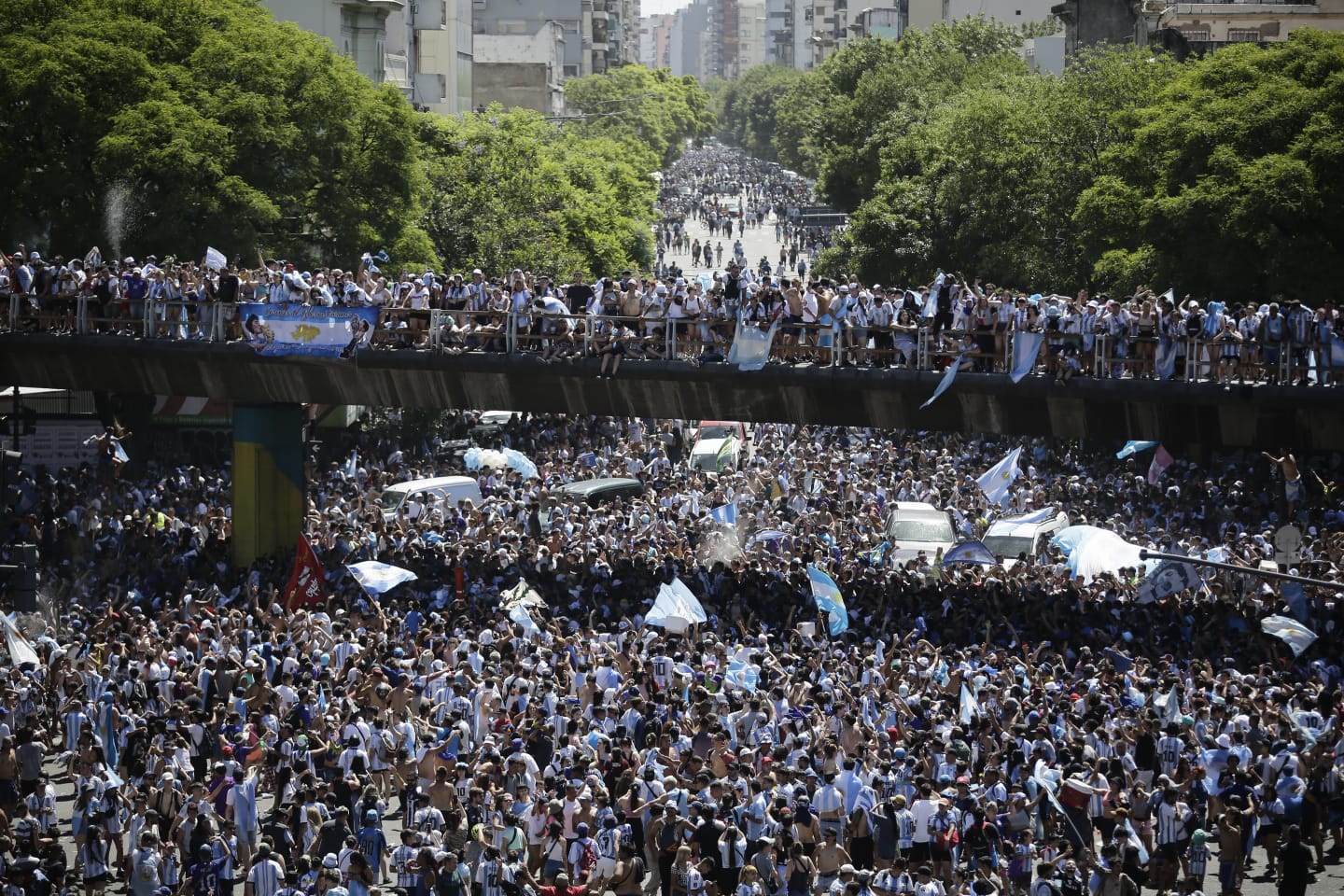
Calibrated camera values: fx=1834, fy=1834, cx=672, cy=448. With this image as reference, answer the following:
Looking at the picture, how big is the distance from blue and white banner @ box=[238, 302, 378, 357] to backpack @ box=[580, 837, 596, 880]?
15782 mm

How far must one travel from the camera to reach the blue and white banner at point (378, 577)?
26.2 meters

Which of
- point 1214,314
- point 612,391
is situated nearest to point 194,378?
point 612,391

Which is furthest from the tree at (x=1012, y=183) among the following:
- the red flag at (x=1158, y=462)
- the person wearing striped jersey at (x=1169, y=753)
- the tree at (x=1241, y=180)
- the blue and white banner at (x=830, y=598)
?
the person wearing striped jersey at (x=1169, y=753)

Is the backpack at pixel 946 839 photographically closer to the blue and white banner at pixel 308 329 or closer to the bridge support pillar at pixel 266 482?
the blue and white banner at pixel 308 329

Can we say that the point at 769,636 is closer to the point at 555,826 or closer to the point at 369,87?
the point at 555,826

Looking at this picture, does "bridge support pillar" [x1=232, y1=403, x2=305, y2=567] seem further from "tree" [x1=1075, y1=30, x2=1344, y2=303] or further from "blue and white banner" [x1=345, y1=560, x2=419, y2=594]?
"tree" [x1=1075, y1=30, x2=1344, y2=303]

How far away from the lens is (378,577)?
1038 inches

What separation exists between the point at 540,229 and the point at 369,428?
9890 mm

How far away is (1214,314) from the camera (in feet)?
89.7

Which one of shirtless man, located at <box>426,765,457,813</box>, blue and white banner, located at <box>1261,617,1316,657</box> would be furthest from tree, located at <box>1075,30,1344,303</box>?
shirtless man, located at <box>426,765,457,813</box>

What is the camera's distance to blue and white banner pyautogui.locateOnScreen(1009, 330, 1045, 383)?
1091 inches

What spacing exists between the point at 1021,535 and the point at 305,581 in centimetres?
1280

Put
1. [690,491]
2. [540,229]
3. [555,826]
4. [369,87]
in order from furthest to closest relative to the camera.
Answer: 1. [540,229]
2. [369,87]
3. [690,491]
4. [555,826]

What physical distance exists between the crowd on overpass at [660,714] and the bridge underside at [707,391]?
1.34 metres
